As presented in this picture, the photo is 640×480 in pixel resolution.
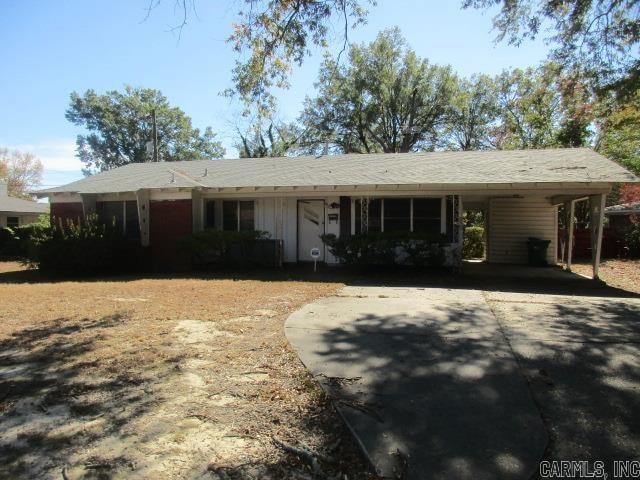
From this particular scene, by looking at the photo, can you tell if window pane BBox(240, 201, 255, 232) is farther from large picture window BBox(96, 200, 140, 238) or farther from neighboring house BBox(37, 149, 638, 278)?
large picture window BBox(96, 200, 140, 238)

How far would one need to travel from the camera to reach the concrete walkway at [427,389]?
2.94 meters

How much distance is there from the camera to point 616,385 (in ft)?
13.2

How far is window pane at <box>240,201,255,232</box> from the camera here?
15.8m

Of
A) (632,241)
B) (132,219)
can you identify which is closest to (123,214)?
(132,219)

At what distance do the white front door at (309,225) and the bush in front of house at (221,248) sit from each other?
144 centimetres

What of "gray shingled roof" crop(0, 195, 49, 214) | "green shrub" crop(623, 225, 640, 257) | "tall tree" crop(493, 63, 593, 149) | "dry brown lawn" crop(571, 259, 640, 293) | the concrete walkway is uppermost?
"tall tree" crop(493, 63, 593, 149)

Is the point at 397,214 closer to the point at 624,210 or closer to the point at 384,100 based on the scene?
the point at 624,210

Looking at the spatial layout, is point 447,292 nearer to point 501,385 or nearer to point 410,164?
point 501,385

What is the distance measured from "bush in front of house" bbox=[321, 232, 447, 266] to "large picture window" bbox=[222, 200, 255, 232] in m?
4.43

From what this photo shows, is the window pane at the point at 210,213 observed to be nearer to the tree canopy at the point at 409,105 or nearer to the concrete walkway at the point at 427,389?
the concrete walkway at the point at 427,389

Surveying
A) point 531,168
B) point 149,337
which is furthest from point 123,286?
point 531,168

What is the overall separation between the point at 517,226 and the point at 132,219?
1371 centimetres

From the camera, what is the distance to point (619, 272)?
14.0 metres

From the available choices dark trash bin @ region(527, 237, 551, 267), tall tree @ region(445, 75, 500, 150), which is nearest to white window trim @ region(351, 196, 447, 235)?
dark trash bin @ region(527, 237, 551, 267)
